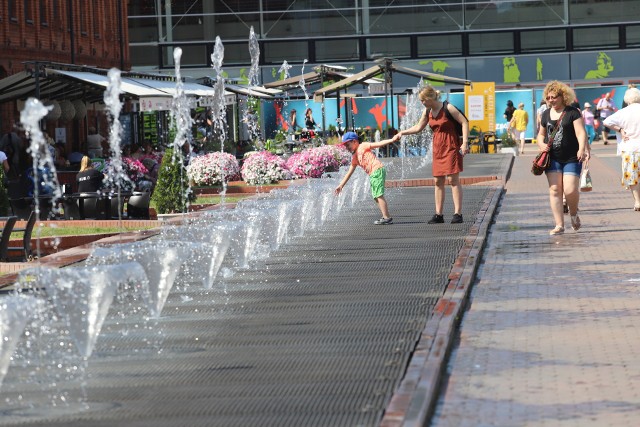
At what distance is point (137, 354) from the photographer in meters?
8.74

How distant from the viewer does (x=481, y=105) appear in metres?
46.3

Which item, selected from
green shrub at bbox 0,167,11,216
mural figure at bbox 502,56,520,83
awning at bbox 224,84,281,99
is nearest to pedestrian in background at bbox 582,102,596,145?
mural figure at bbox 502,56,520,83

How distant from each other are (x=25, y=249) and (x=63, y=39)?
28.7m

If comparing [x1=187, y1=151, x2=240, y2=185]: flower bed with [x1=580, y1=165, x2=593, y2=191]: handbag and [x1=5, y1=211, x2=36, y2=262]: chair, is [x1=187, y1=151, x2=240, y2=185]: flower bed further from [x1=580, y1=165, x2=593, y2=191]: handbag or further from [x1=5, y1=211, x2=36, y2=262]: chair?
[x1=5, y1=211, x2=36, y2=262]: chair

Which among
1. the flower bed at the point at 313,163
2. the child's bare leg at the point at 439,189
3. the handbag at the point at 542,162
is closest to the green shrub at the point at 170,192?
the child's bare leg at the point at 439,189

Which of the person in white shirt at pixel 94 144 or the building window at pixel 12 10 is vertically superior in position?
the building window at pixel 12 10

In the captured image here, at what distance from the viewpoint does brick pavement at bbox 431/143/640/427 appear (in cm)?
718

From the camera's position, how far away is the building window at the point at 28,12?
39500mm

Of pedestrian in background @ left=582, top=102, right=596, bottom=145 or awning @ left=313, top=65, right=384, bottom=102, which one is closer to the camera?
awning @ left=313, top=65, right=384, bottom=102

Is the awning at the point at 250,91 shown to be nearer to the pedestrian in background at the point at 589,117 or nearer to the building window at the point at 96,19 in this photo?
the building window at the point at 96,19

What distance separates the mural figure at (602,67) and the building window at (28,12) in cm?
2401

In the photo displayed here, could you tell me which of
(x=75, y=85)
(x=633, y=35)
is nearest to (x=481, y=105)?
(x=633, y=35)

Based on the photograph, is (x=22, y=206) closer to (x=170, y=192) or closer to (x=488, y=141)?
(x=170, y=192)

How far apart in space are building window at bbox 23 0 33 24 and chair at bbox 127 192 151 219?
20.1m
